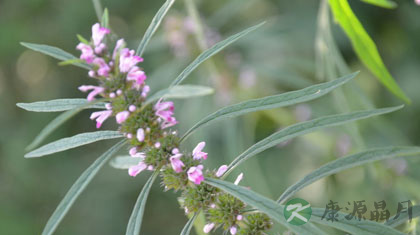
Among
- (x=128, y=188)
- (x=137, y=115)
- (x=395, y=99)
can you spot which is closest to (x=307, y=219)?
(x=137, y=115)

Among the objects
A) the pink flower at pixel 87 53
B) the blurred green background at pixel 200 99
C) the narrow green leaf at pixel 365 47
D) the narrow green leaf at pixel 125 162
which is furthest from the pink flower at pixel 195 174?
the blurred green background at pixel 200 99

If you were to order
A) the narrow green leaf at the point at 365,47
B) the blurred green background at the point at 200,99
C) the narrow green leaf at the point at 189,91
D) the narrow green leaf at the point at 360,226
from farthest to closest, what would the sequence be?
the blurred green background at the point at 200,99, the narrow green leaf at the point at 365,47, the narrow green leaf at the point at 360,226, the narrow green leaf at the point at 189,91

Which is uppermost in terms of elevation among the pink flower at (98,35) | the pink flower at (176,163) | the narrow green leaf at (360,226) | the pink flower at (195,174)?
the pink flower at (98,35)

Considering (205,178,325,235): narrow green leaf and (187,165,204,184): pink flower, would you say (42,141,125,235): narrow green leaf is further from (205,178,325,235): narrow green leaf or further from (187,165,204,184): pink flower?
(205,178,325,235): narrow green leaf

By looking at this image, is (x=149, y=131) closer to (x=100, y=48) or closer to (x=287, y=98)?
(x=100, y=48)

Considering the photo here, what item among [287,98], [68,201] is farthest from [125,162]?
[287,98]

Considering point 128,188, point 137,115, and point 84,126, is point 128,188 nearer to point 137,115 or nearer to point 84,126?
point 84,126

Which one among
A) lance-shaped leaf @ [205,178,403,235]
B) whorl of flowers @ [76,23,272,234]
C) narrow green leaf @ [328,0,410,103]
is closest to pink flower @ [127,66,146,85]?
whorl of flowers @ [76,23,272,234]

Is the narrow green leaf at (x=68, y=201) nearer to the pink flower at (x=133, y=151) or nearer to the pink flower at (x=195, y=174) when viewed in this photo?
the pink flower at (x=133, y=151)
